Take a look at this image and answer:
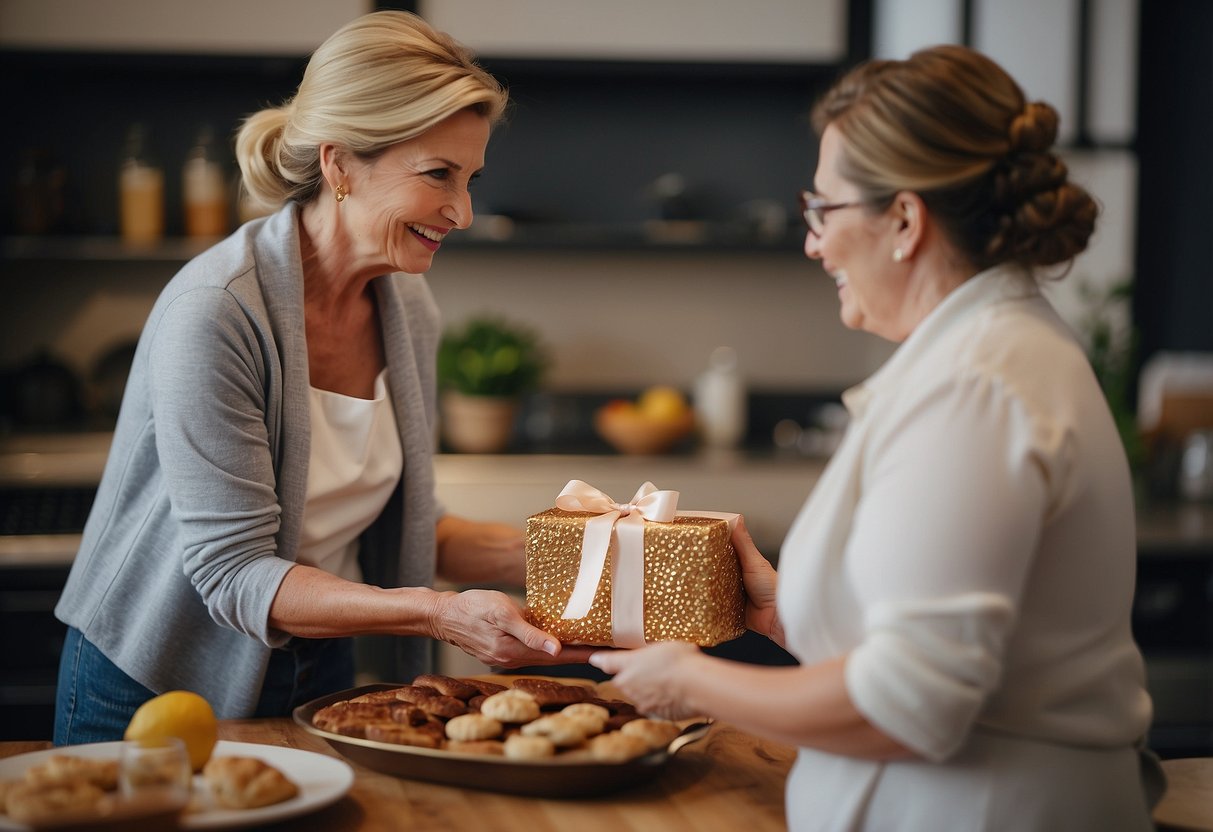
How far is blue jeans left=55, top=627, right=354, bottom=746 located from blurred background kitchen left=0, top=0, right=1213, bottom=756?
144 cm

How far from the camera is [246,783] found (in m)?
1.10

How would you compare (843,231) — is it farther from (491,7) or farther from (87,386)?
(87,386)

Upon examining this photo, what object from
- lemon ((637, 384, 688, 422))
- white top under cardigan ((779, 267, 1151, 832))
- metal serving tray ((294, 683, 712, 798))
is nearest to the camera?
white top under cardigan ((779, 267, 1151, 832))

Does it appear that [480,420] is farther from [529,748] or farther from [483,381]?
[529,748]

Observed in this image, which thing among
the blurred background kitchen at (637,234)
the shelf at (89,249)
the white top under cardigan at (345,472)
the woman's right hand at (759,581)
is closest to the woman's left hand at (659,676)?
the woman's right hand at (759,581)

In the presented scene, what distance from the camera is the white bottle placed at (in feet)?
12.4

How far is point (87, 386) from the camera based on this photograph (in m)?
3.79

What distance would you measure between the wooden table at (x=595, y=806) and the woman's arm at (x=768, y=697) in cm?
13

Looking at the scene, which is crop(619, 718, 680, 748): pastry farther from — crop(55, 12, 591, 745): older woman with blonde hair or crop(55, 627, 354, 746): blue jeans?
crop(55, 627, 354, 746): blue jeans

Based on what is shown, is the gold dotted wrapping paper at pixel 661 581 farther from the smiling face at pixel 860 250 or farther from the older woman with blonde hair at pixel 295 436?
the smiling face at pixel 860 250

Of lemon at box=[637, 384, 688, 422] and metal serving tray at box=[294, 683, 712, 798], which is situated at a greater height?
metal serving tray at box=[294, 683, 712, 798]

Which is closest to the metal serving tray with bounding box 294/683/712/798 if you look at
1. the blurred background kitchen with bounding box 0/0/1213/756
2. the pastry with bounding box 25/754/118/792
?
the pastry with bounding box 25/754/118/792

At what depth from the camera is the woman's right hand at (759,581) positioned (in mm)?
1463

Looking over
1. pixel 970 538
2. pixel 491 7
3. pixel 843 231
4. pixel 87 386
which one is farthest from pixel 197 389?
pixel 87 386
